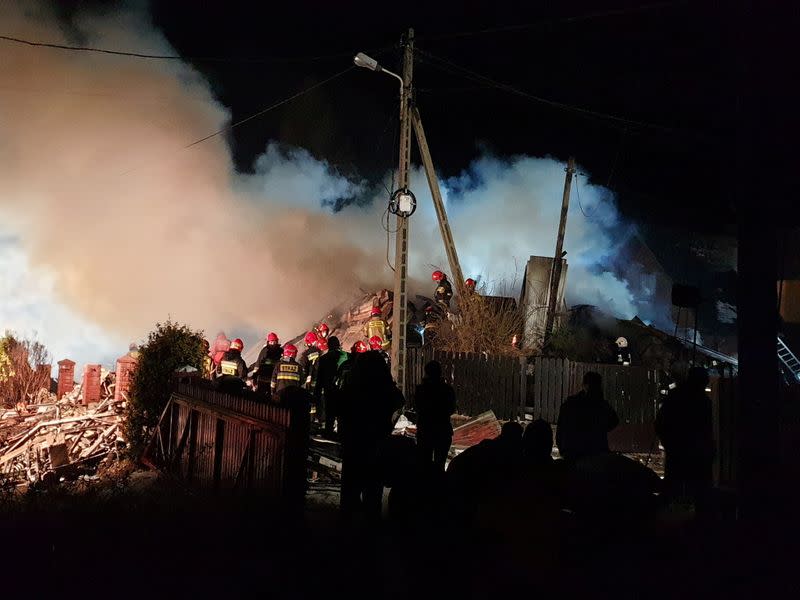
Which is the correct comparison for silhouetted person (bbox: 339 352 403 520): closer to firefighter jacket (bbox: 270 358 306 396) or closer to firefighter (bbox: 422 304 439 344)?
firefighter jacket (bbox: 270 358 306 396)

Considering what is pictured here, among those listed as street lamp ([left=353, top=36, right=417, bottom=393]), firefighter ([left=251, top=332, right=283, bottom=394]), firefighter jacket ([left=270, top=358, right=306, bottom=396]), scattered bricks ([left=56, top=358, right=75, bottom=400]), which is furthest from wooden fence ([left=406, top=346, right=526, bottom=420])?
scattered bricks ([left=56, top=358, right=75, bottom=400])

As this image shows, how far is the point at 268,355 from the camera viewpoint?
1161 cm

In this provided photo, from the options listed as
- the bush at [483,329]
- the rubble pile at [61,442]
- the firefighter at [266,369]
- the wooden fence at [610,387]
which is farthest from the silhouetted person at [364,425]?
the bush at [483,329]

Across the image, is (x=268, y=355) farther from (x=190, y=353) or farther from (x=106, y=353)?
(x=106, y=353)

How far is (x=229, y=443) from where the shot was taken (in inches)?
270

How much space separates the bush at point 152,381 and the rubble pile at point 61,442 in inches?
Answer: 31.2

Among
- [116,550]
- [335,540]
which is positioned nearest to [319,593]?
[335,540]

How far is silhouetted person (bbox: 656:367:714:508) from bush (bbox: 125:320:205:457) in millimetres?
7691

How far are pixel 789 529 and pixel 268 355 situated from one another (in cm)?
876

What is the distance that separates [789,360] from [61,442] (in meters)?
21.9

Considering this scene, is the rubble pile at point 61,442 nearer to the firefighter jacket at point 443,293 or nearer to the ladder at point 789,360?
the firefighter jacket at point 443,293

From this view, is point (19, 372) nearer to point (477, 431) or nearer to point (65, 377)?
point (65, 377)

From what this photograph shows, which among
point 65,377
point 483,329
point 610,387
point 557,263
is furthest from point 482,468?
point 557,263

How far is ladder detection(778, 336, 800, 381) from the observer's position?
19.8 meters
